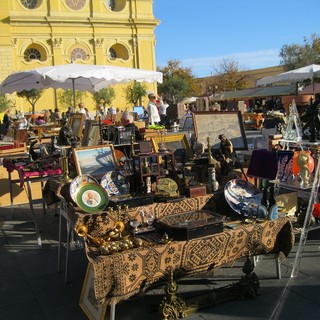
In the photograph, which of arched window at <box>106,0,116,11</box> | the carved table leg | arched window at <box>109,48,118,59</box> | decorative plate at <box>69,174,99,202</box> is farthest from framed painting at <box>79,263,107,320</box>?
arched window at <box>106,0,116,11</box>

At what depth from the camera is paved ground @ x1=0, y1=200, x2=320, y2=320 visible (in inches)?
128

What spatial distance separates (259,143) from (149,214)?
8.57 feet

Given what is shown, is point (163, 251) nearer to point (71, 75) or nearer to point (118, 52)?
point (71, 75)

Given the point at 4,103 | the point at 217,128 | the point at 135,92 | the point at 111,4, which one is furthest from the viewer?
the point at 111,4

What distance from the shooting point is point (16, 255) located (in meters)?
4.79

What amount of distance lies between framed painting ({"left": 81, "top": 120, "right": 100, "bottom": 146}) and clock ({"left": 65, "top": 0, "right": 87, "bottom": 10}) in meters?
30.0

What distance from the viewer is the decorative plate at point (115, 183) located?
4.21 meters

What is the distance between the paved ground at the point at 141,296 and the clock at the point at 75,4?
32.1m

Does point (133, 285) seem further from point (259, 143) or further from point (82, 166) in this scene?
point (259, 143)

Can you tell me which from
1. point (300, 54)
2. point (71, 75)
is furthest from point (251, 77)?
point (71, 75)

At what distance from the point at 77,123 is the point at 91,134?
25.7 inches

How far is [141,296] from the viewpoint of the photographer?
3.43m

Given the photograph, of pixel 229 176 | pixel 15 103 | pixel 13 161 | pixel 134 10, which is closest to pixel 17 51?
pixel 15 103

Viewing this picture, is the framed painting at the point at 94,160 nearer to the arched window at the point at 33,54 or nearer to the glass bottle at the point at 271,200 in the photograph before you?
the glass bottle at the point at 271,200
